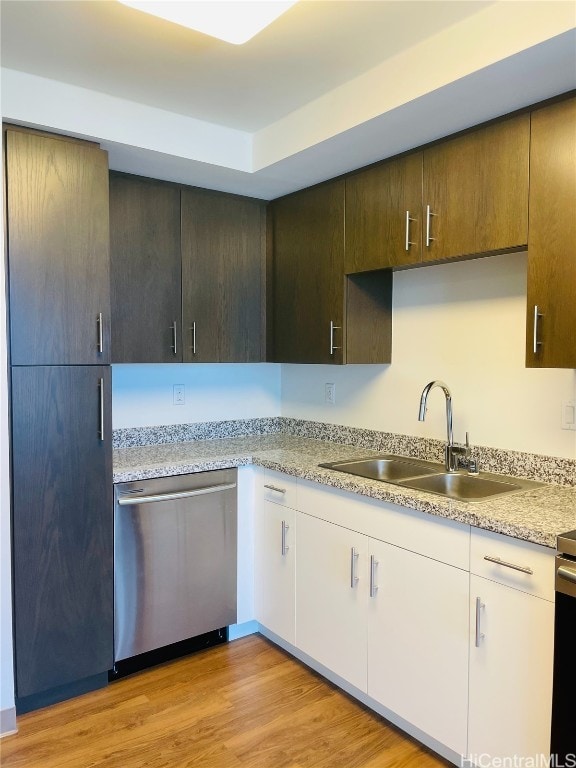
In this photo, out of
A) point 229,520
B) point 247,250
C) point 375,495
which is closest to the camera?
point 375,495

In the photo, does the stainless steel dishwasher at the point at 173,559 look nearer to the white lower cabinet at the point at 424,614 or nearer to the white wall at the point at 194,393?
the white lower cabinet at the point at 424,614

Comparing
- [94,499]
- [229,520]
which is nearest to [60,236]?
[94,499]

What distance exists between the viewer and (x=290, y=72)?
6.81ft

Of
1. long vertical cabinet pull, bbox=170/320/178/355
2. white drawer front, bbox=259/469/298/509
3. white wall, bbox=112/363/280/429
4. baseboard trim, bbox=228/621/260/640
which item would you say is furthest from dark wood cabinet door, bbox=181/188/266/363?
baseboard trim, bbox=228/621/260/640

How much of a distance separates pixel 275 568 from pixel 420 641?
2.89ft

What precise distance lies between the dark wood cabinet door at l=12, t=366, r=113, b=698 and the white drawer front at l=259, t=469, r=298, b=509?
716 millimetres

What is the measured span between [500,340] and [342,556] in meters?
1.08

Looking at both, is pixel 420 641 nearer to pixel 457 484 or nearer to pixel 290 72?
pixel 457 484

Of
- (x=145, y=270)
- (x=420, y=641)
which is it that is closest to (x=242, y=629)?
(x=420, y=641)

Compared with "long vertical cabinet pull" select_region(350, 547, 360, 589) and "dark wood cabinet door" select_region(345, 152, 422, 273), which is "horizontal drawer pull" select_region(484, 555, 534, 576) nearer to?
"long vertical cabinet pull" select_region(350, 547, 360, 589)

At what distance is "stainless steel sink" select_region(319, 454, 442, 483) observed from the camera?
2.54 metres

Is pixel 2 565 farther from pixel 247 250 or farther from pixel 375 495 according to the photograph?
pixel 247 250

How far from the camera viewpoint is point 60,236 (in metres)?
2.21

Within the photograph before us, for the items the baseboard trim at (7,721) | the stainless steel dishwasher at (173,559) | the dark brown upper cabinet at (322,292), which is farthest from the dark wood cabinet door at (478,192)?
the baseboard trim at (7,721)
